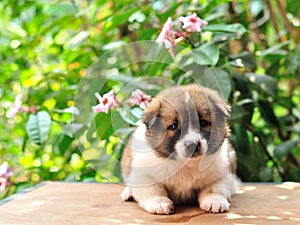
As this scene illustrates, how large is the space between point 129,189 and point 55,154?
101 centimetres

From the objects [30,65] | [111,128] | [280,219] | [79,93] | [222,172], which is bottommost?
[280,219]

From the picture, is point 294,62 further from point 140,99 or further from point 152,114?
point 152,114

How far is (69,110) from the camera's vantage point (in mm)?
2342

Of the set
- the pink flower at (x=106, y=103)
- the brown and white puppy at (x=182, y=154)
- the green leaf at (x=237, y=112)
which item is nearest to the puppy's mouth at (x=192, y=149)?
the brown and white puppy at (x=182, y=154)

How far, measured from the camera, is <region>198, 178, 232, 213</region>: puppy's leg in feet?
5.13

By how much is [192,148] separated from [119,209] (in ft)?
1.23

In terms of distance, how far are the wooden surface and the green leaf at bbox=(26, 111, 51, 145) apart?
0.25 m

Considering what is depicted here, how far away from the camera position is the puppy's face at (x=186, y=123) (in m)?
1.53

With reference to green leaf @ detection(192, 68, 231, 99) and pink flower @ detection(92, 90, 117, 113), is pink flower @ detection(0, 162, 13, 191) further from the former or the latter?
green leaf @ detection(192, 68, 231, 99)

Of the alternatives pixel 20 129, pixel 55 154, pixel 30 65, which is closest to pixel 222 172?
pixel 55 154

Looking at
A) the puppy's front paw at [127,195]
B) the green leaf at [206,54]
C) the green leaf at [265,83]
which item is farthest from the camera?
the green leaf at [265,83]

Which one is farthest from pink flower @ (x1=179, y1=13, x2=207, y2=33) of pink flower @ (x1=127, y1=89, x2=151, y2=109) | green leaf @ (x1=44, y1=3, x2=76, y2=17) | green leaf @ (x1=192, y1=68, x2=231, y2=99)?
green leaf @ (x1=44, y1=3, x2=76, y2=17)

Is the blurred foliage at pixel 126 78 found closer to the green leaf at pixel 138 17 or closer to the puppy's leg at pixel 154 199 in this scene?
the green leaf at pixel 138 17

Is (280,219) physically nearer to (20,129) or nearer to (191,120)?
(191,120)
